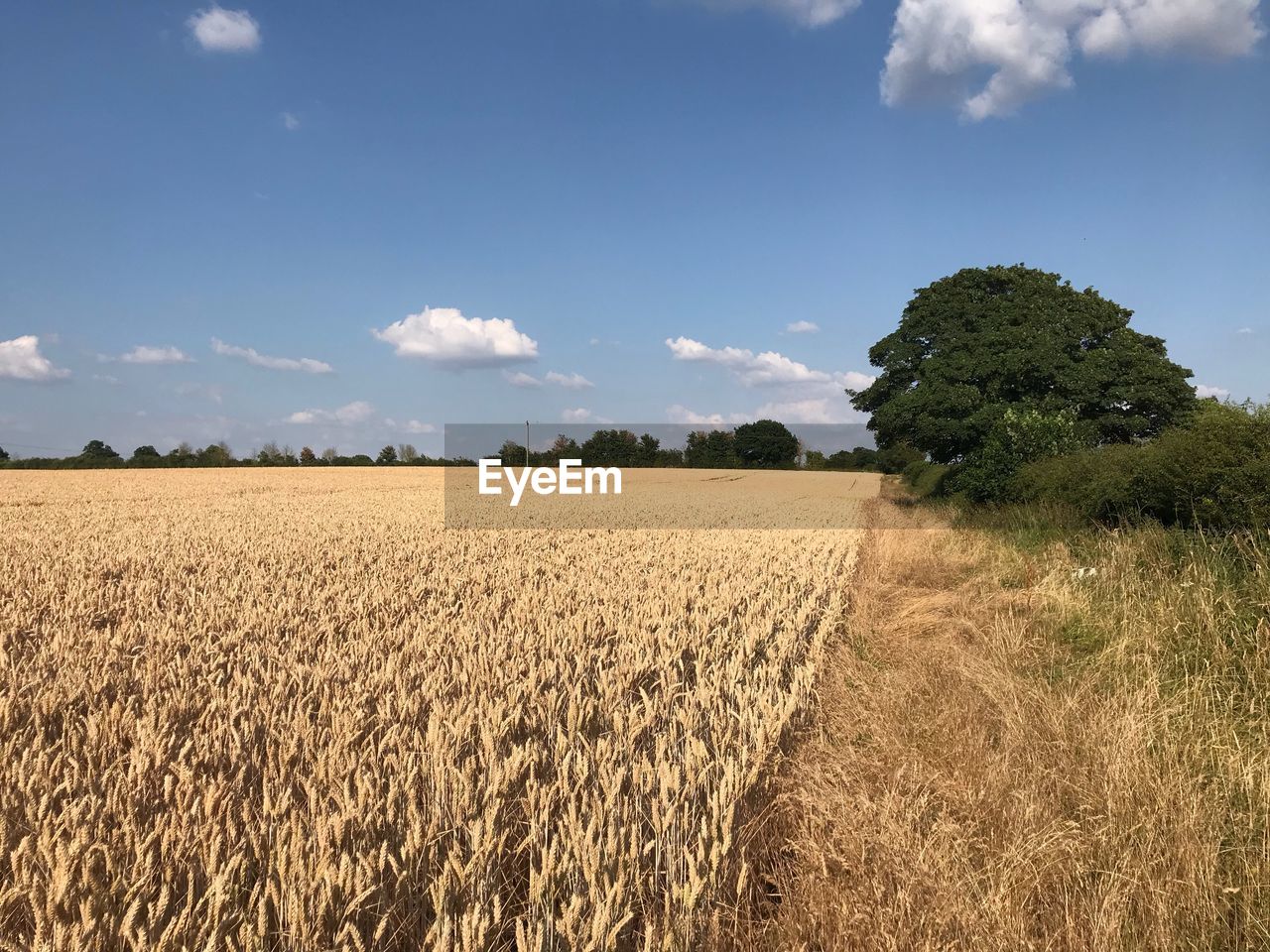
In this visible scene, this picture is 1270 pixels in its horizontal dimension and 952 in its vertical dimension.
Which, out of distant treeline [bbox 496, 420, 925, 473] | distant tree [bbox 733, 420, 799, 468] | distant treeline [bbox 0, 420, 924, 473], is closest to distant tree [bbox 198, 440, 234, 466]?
distant treeline [bbox 0, 420, 924, 473]

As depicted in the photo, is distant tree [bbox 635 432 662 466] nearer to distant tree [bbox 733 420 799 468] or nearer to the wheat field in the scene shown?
distant tree [bbox 733 420 799 468]

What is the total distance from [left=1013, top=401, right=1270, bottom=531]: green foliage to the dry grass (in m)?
3.38

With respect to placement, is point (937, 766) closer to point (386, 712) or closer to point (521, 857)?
point (521, 857)

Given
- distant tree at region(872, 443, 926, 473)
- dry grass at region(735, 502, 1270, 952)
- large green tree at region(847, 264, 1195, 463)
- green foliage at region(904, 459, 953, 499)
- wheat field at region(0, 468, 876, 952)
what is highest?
large green tree at region(847, 264, 1195, 463)

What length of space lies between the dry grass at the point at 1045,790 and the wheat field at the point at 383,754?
34 centimetres

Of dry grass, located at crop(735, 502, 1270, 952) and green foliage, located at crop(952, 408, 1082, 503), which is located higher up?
green foliage, located at crop(952, 408, 1082, 503)

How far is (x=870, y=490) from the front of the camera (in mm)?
47844

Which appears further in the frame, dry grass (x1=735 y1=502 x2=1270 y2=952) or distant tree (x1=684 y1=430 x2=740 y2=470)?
distant tree (x1=684 y1=430 x2=740 y2=470)

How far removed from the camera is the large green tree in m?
24.8

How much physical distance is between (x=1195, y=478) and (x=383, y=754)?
12.1 metres

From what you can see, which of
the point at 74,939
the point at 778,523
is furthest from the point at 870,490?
the point at 74,939

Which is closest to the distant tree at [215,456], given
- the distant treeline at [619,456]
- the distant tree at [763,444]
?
the distant treeline at [619,456]


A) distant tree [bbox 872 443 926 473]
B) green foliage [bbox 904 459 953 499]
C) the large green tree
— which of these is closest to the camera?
the large green tree

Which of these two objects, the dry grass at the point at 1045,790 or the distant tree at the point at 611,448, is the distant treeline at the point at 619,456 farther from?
the dry grass at the point at 1045,790
